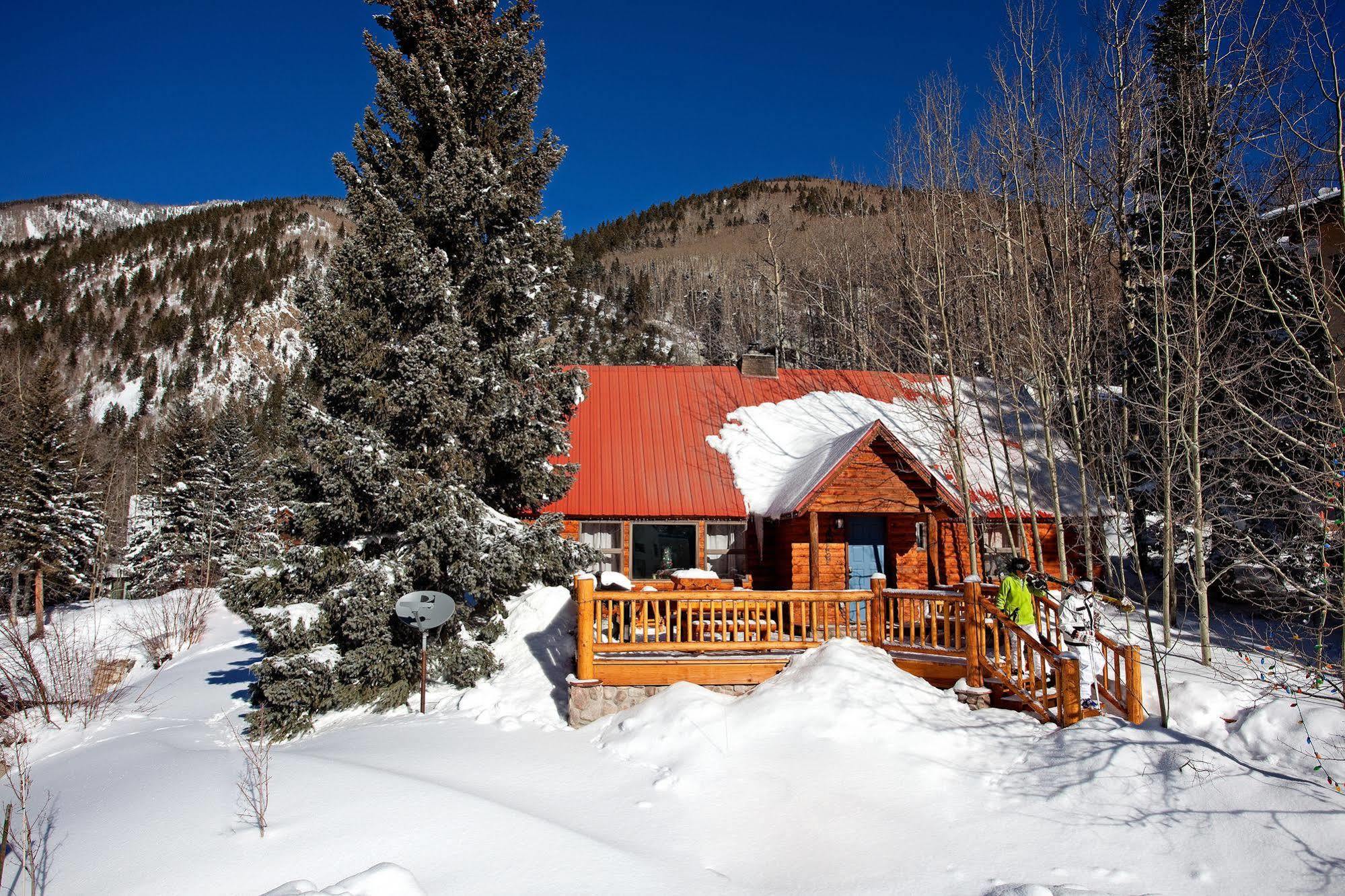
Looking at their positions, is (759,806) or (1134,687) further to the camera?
(1134,687)

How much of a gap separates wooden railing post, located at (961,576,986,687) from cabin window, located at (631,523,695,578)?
24.5ft

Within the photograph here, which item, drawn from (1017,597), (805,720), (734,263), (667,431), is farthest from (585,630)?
(734,263)

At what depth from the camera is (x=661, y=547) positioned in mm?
16156

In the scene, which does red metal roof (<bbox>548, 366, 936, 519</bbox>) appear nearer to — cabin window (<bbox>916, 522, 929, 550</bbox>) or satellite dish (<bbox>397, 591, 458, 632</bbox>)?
cabin window (<bbox>916, 522, 929, 550</bbox>)

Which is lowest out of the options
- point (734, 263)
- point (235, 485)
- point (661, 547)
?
point (661, 547)

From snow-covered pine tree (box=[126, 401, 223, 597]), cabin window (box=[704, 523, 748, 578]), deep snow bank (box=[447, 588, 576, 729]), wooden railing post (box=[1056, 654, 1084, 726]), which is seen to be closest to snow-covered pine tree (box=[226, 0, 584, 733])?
deep snow bank (box=[447, 588, 576, 729])

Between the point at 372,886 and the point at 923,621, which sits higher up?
the point at 923,621

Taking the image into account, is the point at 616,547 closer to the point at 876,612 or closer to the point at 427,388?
the point at 427,388

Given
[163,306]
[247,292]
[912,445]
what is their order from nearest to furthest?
[912,445], [163,306], [247,292]

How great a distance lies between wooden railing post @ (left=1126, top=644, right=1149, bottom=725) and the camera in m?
7.55

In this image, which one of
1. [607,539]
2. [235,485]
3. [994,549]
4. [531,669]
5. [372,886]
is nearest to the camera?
[372,886]

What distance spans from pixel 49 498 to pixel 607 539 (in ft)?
84.8

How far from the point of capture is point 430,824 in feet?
19.5

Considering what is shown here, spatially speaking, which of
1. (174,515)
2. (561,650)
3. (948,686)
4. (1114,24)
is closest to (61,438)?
(174,515)
